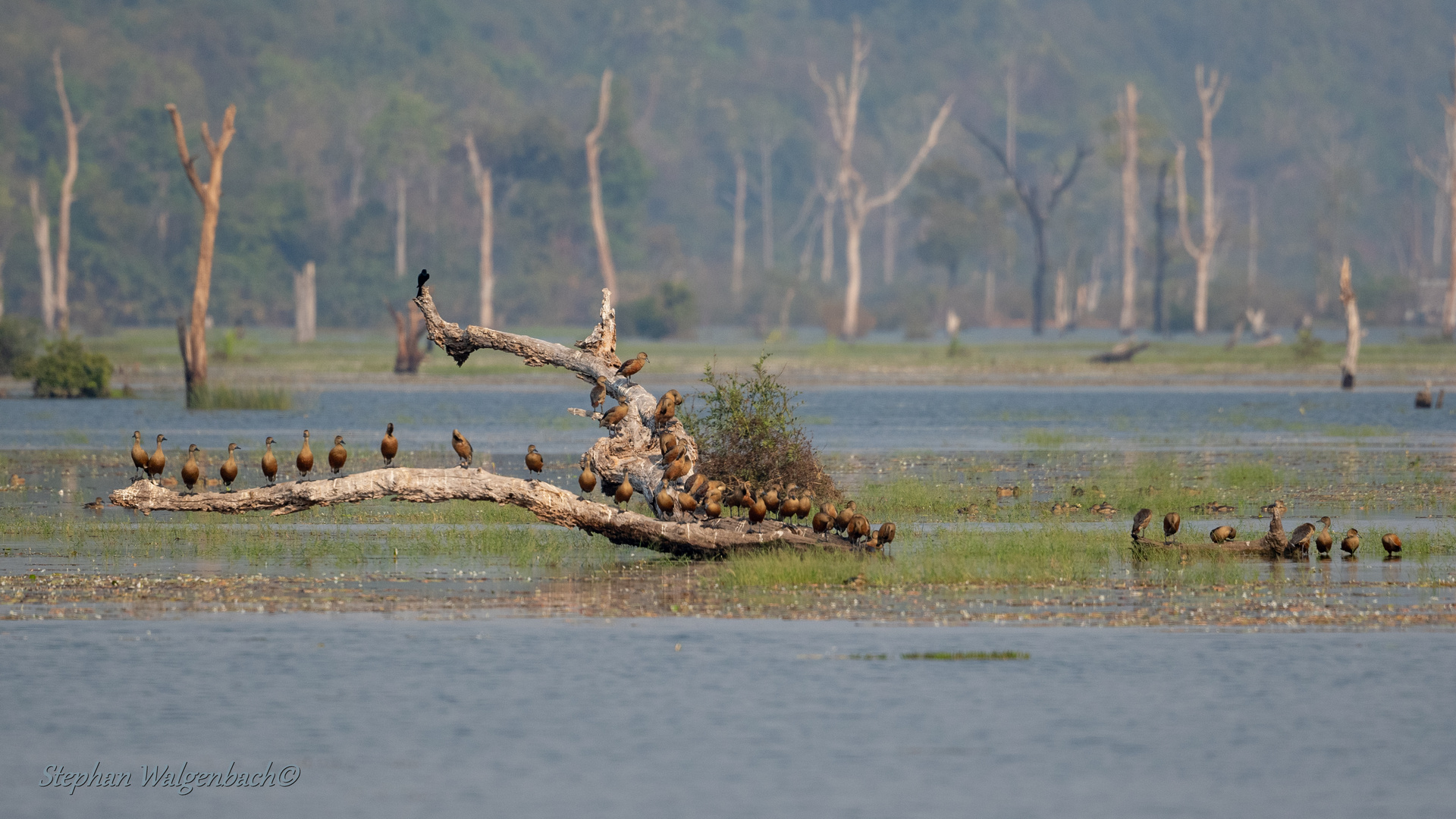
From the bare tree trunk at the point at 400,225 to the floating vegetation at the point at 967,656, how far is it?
306 feet

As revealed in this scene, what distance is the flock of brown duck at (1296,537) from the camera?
19.0 m

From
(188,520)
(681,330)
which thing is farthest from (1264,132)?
(188,520)

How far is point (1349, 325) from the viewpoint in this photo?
167ft

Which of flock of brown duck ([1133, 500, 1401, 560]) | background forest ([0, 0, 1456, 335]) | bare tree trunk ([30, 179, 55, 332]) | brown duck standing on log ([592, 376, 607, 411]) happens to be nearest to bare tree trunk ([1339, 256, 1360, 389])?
flock of brown duck ([1133, 500, 1401, 560])

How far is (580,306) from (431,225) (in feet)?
29.4

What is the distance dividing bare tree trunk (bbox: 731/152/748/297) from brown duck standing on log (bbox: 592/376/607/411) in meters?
102

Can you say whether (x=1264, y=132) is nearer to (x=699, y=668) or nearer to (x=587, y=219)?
(x=587, y=219)

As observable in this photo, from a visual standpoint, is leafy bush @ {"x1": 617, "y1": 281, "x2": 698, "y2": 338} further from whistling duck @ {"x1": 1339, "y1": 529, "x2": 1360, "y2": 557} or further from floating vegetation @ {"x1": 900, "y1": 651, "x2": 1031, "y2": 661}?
floating vegetation @ {"x1": 900, "y1": 651, "x2": 1031, "y2": 661}

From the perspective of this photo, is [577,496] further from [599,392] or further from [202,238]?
[202,238]

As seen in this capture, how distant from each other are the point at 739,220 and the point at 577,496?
106753mm

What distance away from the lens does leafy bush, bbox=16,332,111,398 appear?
4841 centimetres

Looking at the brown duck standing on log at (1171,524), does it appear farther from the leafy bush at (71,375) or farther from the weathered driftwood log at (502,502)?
the leafy bush at (71,375)

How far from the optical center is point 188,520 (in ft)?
75.2

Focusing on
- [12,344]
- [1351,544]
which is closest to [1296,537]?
[1351,544]
